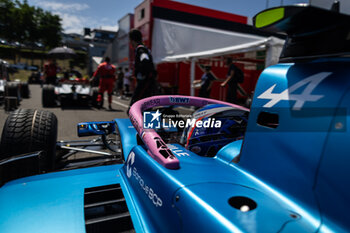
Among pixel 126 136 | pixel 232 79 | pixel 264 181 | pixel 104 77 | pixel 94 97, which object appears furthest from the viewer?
pixel 94 97

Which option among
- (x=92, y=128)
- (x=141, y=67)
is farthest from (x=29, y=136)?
(x=141, y=67)

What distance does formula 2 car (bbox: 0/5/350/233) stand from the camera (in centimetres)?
69

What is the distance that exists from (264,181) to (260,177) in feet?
0.08

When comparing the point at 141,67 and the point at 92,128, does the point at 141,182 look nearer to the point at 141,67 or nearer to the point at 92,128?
the point at 92,128

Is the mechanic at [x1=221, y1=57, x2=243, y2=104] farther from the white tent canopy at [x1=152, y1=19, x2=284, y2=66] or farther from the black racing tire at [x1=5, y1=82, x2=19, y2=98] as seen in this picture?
the black racing tire at [x1=5, y1=82, x2=19, y2=98]

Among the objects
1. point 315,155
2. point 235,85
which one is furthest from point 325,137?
point 235,85

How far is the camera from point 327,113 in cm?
73

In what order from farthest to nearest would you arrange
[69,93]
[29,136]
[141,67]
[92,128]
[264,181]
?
[69,93]
[141,67]
[92,128]
[29,136]
[264,181]

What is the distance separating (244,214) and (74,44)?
52878 mm

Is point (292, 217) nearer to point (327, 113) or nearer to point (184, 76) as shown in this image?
point (327, 113)

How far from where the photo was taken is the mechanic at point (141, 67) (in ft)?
12.1

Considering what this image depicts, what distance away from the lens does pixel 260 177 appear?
96 centimetres

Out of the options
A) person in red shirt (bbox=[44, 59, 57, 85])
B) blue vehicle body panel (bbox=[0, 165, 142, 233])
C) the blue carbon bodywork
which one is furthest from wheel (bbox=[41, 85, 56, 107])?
the blue carbon bodywork

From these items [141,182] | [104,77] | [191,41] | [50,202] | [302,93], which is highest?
[191,41]
